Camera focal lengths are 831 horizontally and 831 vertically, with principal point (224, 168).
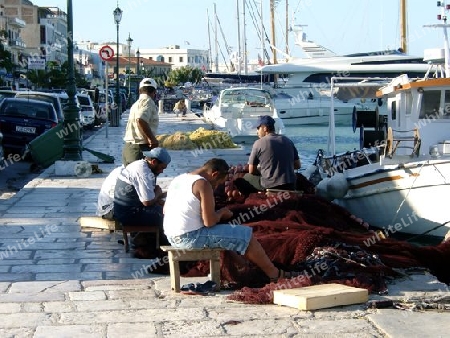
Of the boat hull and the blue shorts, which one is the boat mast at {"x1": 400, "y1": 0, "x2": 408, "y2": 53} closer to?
the boat hull

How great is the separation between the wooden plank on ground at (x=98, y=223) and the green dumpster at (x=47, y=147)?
26.9ft

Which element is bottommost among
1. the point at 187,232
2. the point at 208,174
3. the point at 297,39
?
the point at 187,232

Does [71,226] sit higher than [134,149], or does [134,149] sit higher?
[134,149]

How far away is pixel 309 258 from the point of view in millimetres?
7859

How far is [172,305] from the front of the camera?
6969 mm

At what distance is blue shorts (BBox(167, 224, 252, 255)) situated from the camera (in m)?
7.36

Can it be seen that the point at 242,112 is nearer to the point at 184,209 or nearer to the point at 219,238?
the point at 184,209

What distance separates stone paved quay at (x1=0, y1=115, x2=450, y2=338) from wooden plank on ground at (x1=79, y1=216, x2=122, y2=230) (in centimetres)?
11

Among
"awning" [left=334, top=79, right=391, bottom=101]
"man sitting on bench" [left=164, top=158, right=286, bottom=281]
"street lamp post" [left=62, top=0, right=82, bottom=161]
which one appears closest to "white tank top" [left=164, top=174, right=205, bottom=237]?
"man sitting on bench" [left=164, top=158, right=286, bottom=281]

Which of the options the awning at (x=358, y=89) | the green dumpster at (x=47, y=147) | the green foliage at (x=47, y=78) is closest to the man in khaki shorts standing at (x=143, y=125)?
the awning at (x=358, y=89)

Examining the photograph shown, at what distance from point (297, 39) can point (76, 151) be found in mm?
45716

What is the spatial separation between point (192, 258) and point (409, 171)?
563 cm

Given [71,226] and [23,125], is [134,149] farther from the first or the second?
[23,125]

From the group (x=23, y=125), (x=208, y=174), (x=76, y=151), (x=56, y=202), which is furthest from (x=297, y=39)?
(x=208, y=174)
